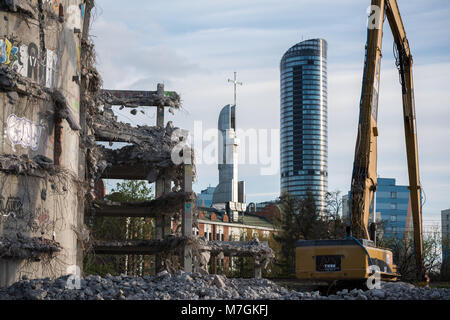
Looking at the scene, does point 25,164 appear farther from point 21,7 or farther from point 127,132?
point 127,132

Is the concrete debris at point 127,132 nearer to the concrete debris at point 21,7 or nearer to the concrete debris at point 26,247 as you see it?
the concrete debris at point 21,7

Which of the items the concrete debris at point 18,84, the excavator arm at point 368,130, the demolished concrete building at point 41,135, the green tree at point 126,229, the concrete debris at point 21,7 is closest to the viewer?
the concrete debris at point 18,84

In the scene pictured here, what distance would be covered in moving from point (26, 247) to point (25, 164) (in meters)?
2.67

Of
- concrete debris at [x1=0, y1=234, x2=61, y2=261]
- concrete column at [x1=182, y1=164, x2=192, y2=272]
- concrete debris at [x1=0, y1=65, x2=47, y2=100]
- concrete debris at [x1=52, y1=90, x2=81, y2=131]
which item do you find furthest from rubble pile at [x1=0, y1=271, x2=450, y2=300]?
concrete column at [x1=182, y1=164, x2=192, y2=272]

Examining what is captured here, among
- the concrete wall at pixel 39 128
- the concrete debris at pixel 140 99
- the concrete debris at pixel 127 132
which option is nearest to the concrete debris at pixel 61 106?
the concrete wall at pixel 39 128

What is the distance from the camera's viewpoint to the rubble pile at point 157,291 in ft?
48.8

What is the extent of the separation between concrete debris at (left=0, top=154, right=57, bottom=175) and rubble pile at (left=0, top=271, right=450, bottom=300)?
→ 19.7 feet

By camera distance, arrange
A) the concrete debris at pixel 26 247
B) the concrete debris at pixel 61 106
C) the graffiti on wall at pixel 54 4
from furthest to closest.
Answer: the graffiti on wall at pixel 54 4
the concrete debris at pixel 61 106
the concrete debris at pixel 26 247

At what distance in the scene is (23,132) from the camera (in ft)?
73.8

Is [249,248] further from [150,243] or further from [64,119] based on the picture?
[64,119]

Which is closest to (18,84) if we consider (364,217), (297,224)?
(364,217)

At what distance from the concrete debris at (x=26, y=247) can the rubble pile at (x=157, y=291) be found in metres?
5.12

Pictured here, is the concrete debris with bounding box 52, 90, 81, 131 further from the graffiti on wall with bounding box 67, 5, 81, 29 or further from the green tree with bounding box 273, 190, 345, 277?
the green tree with bounding box 273, 190, 345, 277
